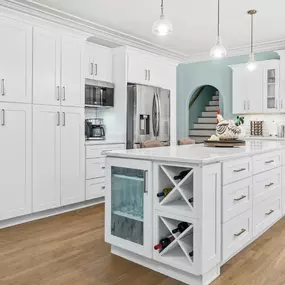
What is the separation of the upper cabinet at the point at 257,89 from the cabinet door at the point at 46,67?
3.50 m

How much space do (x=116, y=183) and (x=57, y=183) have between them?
1.66 metres

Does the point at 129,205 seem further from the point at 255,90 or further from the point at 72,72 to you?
the point at 255,90

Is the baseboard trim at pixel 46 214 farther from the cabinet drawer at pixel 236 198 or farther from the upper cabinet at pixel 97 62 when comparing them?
the cabinet drawer at pixel 236 198

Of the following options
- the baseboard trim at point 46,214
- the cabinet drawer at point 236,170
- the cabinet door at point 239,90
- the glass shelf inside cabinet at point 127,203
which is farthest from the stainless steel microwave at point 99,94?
the cabinet drawer at point 236,170

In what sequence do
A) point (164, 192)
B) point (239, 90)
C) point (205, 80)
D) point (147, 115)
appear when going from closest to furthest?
point (164, 192) < point (147, 115) < point (239, 90) < point (205, 80)

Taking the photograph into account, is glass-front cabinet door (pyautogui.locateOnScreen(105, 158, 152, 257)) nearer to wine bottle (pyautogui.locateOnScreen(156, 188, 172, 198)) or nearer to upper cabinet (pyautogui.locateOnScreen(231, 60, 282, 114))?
wine bottle (pyautogui.locateOnScreen(156, 188, 172, 198))

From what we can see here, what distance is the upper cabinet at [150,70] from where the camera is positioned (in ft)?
A: 16.8

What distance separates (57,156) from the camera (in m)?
4.00

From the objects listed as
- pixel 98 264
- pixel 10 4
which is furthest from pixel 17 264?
pixel 10 4

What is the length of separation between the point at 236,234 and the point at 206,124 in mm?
5376

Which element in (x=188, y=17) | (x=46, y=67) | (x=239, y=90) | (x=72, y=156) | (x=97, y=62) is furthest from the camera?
(x=239, y=90)

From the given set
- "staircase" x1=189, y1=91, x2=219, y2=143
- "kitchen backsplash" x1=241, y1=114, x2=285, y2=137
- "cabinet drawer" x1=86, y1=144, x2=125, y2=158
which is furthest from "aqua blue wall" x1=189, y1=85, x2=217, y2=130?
"cabinet drawer" x1=86, y1=144, x2=125, y2=158

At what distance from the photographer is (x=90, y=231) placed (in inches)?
131

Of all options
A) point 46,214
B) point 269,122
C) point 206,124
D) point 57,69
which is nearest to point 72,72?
point 57,69
